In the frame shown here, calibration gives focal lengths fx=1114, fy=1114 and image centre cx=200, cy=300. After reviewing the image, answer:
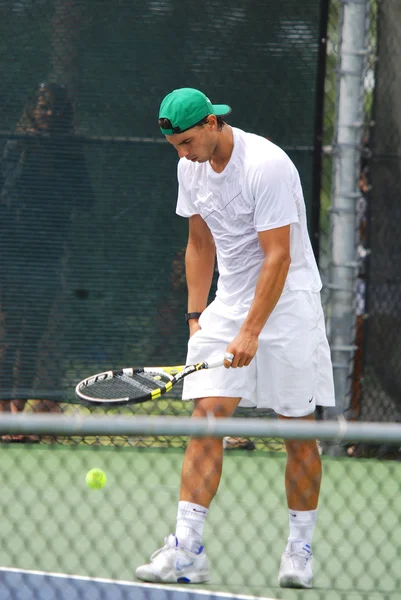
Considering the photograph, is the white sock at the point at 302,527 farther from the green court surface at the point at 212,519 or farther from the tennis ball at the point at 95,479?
the tennis ball at the point at 95,479

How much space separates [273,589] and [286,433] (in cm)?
133

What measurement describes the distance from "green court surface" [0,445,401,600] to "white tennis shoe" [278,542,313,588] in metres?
0.03

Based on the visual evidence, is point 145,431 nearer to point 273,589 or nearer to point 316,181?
point 273,589

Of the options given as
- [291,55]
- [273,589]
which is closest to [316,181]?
[291,55]

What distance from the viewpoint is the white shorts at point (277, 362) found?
343cm

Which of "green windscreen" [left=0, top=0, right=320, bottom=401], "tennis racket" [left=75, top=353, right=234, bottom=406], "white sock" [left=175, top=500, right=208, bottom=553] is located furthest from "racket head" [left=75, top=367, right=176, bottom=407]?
"green windscreen" [left=0, top=0, right=320, bottom=401]

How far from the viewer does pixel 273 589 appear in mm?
3322

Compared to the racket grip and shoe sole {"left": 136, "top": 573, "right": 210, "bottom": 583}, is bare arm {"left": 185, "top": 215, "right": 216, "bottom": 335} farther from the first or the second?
shoe sole {"left": 136, "top": 573, "right": 210, "bottom": 583}

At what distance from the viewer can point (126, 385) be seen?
3.49 m

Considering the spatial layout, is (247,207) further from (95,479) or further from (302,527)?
(95,479)

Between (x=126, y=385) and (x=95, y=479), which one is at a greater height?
(x=126, y=385)

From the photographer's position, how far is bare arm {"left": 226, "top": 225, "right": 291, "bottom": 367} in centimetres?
328

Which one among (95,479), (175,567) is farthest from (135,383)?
(95,479)

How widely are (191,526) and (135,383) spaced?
0.48 meters
